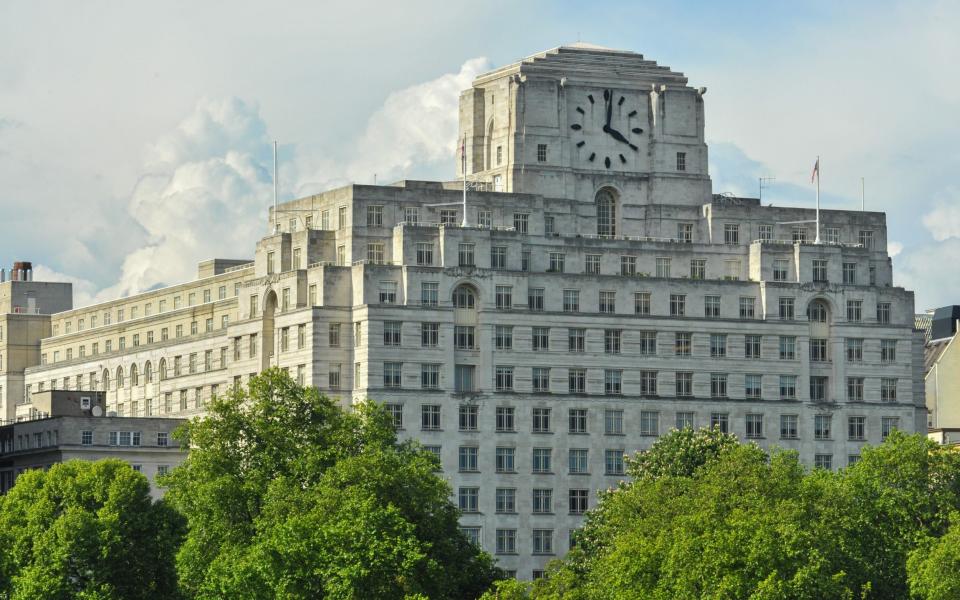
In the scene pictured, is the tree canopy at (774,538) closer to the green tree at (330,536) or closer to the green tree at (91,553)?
the green tree at (330,536)

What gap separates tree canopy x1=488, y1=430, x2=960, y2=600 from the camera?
178500 millimetres

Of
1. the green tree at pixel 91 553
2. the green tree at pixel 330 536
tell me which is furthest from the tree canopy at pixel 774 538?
the green tree at pixel 91 553

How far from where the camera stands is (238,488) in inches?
7795

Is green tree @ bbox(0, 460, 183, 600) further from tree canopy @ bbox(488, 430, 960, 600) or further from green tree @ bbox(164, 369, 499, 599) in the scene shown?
tree canopy @ bbox(488, 430, 960, 600)

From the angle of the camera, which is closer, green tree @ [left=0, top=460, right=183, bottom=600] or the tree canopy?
the tree canopy

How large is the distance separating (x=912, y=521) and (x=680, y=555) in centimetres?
2575

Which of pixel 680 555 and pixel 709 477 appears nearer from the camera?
pixel 680 555

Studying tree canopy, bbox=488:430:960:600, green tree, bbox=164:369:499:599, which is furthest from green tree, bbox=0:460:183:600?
tree canopy, bbox=488:430:960:600

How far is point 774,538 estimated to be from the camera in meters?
181

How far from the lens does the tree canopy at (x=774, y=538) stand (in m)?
178

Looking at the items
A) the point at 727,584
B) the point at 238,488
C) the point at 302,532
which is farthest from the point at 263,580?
the point at 727,584

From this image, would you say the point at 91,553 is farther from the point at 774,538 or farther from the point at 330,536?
the point at 774,538

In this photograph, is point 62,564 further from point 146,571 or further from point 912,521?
point 912,521

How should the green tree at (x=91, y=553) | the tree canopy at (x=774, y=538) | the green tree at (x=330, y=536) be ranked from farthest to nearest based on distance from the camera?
the green tree at (x=91, y=553) < the tree canopy at (x=774, y=538) < the green tree at (x=330, y=536)
